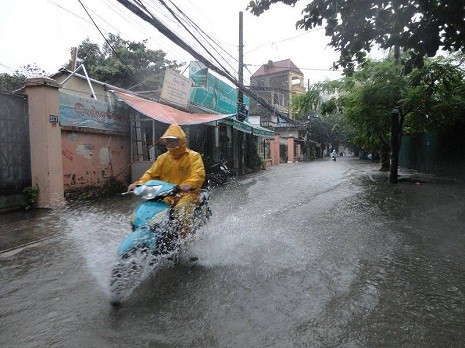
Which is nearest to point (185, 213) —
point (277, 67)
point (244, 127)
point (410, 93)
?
point (410, 93)

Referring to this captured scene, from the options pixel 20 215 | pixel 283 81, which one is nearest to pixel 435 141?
pixel 20 215

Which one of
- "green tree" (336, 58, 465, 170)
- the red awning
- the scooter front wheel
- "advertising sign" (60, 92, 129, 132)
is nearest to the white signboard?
the red awning

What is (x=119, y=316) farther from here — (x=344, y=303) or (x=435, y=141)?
(x=435, y=141)

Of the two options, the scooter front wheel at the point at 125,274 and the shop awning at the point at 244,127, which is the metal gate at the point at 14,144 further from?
the shop awning at the point at 244,127

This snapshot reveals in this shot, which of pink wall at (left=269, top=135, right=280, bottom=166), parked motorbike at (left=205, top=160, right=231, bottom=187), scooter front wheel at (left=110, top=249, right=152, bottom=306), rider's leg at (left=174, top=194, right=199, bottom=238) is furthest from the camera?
pink wall at (left=269, top=135, right=280, bottom=166)

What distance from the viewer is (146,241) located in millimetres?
3188

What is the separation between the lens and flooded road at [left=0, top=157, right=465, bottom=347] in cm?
254

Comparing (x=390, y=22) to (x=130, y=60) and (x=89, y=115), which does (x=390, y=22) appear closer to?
(x=89, y=115)

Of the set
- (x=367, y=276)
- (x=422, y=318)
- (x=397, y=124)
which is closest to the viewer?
(x=422, y=318)

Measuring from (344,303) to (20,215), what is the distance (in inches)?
252

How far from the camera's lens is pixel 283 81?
5034 centimetres

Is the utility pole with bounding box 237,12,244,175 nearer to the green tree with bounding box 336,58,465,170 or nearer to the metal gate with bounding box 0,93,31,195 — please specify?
the green tree with bounding box 336,58,465,170

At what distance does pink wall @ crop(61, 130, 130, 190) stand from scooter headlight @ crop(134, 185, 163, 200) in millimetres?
5680

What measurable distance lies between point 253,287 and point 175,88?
10218 mm
